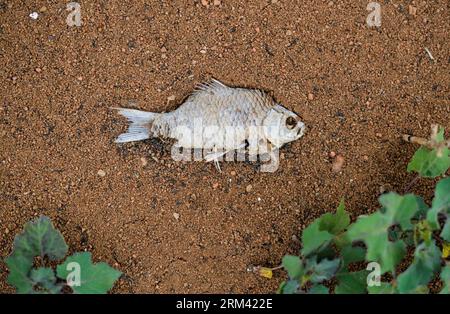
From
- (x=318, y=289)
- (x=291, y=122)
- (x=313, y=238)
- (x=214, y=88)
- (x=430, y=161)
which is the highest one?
(x=214, y=88)

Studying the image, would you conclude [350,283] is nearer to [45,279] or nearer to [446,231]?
[446,231]

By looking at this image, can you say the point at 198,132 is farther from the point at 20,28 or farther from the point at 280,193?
the point at 20,28

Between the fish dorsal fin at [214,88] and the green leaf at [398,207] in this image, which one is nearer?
the green leaf at [398,207]

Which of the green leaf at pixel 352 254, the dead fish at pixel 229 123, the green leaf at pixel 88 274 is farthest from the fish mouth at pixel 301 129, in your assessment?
the green leaf at pixel 88 274

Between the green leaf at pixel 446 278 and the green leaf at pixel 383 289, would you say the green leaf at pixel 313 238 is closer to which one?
the green leaf at pixel 383 289

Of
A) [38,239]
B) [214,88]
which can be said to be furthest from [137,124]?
[38,239]

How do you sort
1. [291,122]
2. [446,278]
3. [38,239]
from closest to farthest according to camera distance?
[446,278] < [38,239] < [291,122]

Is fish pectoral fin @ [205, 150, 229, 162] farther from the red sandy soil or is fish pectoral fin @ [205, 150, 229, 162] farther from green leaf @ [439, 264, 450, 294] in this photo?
green leaf @ [439, 264, 450, 294]
